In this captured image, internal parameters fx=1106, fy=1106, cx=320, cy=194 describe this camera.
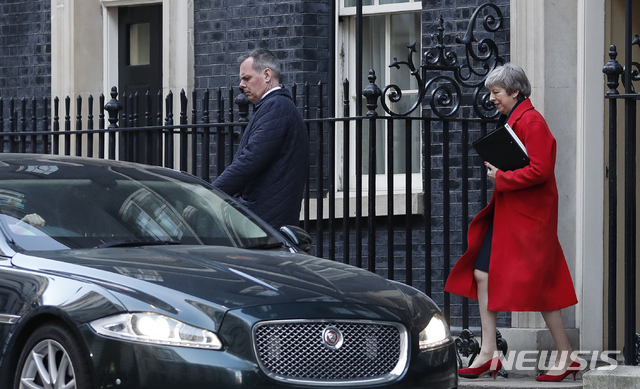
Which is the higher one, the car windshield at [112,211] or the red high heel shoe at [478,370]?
the car windshield at [112,211]

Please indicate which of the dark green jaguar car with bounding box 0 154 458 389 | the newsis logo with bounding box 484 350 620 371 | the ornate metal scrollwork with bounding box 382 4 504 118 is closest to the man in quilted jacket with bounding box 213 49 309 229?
the ornate metal scrollwork with bounding box 382 4 504 118

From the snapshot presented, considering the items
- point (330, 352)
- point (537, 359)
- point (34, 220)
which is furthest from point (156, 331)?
point (537, 359)

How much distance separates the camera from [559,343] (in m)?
6.44

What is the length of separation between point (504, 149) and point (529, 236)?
524mm

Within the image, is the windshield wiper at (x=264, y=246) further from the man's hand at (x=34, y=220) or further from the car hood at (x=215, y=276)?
the man's hand at (x=34, y=220)

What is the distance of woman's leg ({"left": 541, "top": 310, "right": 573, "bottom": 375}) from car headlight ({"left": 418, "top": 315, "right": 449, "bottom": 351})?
165 centimetres

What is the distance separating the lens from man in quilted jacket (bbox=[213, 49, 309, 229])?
22.0 feet

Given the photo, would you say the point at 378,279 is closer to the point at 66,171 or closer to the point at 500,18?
the point at 66,171

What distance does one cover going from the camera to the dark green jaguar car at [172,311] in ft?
13.9

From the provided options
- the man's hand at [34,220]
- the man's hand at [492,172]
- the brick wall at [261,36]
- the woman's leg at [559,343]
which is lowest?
the woman's leg at [559,343]

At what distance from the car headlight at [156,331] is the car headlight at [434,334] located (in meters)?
0.97

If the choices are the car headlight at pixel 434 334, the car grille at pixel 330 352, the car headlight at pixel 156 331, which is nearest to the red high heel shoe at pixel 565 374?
the car headlight at pixel 434 334

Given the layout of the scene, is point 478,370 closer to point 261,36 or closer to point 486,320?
point 486,320

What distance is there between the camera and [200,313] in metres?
4.29
